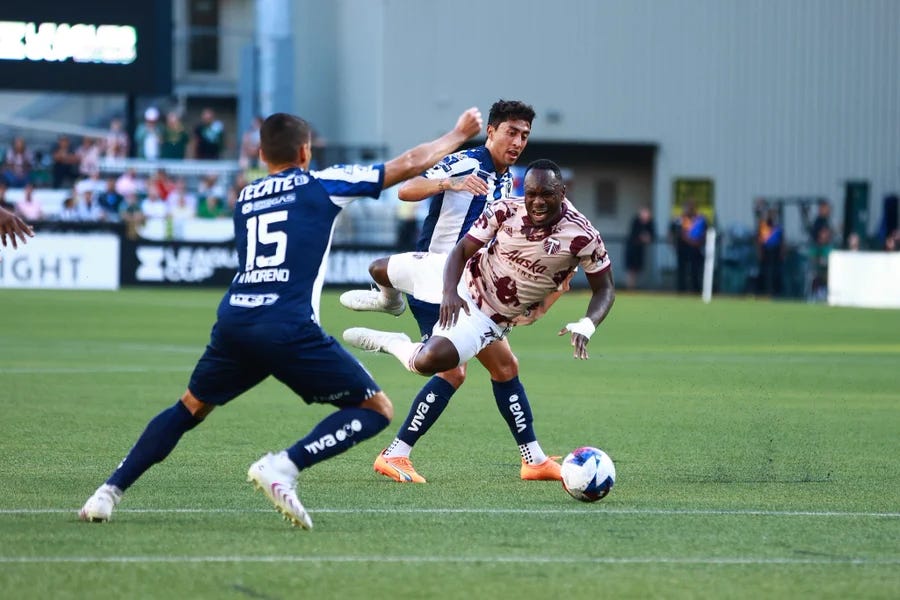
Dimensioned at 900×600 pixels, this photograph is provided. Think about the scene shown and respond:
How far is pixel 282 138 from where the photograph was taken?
7.40m

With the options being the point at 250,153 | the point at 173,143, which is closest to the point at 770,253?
the point at 250,153

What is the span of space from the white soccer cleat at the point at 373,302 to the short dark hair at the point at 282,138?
305 cm

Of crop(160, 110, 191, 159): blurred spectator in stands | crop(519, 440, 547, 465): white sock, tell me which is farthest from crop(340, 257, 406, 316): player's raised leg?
crop(160, 110, 191, 159): blurred spectator in stands

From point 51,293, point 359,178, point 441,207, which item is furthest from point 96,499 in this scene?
point 51,293

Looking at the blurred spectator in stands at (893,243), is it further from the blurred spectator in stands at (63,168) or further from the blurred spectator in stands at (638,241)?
the blurred spectator in stands at (63,168)

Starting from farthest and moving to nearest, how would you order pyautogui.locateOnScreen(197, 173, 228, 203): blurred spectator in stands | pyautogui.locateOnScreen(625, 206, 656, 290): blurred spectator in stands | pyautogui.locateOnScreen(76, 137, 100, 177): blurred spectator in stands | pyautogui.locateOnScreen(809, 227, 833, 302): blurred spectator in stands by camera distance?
1. pyautogui.locateOnScreen(625, 206, 656, 290): blurred spectator in stands
2. pyautogui.locateOnScreen(76, 137, 100, 177): blurred spectator in stands
3. pyautogui.locateOnScreen(197, 173, 228, 203): blurred spectator in stands
4. pyautogui.locateOnScreen(809, 227, 833, 302): blurred spectator in stands

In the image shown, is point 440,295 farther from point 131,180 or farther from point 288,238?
point 131,180

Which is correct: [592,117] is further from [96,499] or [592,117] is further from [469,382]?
[96,499]

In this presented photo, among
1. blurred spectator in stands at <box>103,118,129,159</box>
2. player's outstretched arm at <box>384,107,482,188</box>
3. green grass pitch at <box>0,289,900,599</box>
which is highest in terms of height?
blurred spectator in stands at <box>103,118,129,159</box>

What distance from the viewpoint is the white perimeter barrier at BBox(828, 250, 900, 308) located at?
3144 cm

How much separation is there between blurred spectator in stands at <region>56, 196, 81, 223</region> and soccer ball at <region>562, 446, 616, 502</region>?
2576 centimetres

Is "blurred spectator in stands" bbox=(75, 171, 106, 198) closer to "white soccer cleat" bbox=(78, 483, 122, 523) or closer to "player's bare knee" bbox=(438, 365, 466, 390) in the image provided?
"player's bare knee" bbox=(438, 365, 466, 390)

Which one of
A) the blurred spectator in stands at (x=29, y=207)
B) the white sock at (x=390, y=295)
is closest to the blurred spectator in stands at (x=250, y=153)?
the blurred spectator in stands at (x=29, y=207)

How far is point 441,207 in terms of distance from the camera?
9.94 m
